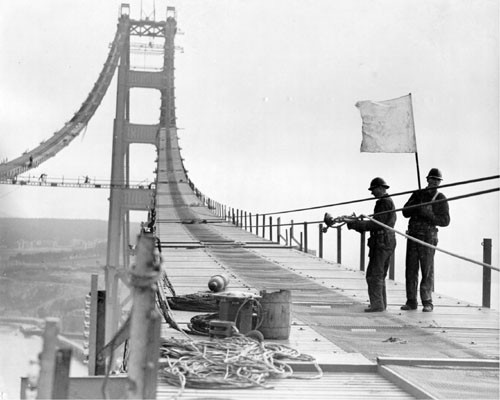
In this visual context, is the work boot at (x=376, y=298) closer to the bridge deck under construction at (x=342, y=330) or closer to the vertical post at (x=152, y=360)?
the bridge deck under construction at (x=342, y=330)

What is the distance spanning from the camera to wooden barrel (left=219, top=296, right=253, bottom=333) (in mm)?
5836

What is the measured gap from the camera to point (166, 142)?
53.8 m

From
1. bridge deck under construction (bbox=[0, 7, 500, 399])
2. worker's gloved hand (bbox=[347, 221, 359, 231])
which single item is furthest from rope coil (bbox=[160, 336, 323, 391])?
worker's gloved hand (bbox=[347, 221, 359, 231])

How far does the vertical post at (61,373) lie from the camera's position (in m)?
2.92

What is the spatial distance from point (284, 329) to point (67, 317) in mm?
44628

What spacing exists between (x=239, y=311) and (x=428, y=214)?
9.86 ft

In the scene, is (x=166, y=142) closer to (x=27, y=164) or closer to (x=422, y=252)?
(x=27, y=164)

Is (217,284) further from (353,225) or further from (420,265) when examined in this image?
(420,265)

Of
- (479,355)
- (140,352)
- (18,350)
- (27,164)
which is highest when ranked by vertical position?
(27,164)

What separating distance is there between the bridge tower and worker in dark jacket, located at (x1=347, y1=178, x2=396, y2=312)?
3200 centimetres

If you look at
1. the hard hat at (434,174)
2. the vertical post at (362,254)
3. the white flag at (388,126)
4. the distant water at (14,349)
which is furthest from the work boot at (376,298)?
the distant water at (14,349)

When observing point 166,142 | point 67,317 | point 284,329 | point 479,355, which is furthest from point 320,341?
point 166,142

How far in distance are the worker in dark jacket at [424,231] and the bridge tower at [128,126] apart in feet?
105

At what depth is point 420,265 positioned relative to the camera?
851cm
